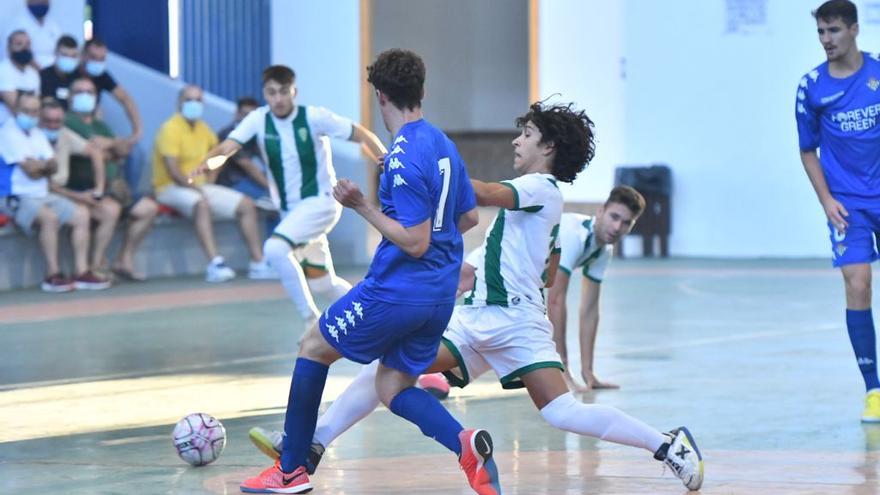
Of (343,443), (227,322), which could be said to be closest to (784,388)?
(343,443)

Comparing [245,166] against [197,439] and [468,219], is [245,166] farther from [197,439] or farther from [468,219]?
[468,219]

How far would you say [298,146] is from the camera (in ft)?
35.6

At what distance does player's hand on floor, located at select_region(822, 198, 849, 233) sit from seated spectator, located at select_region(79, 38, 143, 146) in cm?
963

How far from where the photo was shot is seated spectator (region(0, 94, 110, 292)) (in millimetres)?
14344

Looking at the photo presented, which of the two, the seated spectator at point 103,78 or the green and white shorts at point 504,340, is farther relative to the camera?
the seated spectator at point 103,78

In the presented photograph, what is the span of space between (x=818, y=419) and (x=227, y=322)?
5636mm

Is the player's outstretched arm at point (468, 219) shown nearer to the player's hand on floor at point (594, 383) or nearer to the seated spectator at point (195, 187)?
the player's hand on floor at point (594, 383)

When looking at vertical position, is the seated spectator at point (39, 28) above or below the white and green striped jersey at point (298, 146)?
above

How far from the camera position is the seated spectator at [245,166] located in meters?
16.9

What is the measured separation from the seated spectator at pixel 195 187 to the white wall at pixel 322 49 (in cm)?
244

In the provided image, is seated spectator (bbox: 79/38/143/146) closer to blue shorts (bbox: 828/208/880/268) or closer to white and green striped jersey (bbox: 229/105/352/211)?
white and green striped jersey (bbox: 229/105/352/211)

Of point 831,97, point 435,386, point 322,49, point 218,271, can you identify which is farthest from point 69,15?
point 831,97

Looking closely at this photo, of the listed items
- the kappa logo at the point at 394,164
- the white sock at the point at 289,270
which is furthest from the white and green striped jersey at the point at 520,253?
the white sock at the point at 289,270

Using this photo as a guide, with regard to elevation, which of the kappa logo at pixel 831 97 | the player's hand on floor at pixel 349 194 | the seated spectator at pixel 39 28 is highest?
the seated spectator at pixel 39 28
